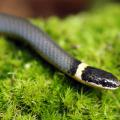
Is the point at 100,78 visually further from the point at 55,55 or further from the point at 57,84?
the point at 55,55

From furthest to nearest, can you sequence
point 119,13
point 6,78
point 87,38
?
point 119,13 → point 87,38 → point 6,78

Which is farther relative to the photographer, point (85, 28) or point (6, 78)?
point (85, 28)

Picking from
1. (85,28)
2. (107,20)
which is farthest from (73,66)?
(107,20)

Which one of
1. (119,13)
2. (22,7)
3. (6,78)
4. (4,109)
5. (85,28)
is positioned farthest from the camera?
(22,7)

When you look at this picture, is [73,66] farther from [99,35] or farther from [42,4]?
[42,4]

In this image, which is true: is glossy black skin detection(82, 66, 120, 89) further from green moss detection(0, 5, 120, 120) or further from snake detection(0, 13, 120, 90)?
green moss detection(0, 5, 120, 120)

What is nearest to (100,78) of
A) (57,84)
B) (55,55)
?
(57,84)

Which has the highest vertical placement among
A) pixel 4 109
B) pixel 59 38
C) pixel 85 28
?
pixel 85 28

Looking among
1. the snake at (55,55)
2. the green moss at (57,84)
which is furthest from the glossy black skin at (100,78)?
the green moss at (57,84)
